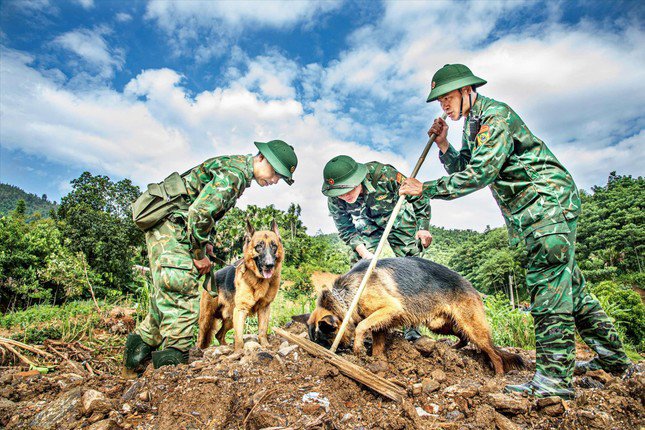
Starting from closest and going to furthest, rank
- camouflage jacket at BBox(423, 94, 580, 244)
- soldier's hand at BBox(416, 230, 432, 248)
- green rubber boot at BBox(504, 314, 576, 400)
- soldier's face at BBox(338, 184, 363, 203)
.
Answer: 1. green rubber boot at BBox(504, 314, 576, 400)
2. camouflage jacket at BBox(423, 94, 580, 244)
3. soldier's face at BBox(338, 184, 363, 203)
4. soldier's hand at BBox(416, 230, 432, 248)

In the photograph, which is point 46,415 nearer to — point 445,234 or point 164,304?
point 164,304

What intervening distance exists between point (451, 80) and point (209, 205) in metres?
2.86

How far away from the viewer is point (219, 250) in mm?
Result: 18016

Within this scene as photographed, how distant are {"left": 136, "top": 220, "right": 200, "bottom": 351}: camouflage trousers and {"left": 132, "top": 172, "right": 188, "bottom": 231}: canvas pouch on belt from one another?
0.44 ft

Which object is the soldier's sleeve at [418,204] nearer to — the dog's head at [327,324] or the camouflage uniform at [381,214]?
the camouflage uniform at [381,214]

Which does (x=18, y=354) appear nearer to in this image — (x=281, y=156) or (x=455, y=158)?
(x=281, y=156)

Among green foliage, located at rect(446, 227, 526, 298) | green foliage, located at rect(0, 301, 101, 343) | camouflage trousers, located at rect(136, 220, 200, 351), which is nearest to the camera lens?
camouflage trousers, located at rect(136, 220, 200, 351)

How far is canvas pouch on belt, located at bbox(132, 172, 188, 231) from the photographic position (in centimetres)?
411

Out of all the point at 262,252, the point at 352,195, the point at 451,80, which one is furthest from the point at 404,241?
the point at 451,80

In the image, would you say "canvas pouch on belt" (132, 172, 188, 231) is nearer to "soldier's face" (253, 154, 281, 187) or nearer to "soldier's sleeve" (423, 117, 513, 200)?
"soldier's face" (253, 154, 281, 187)

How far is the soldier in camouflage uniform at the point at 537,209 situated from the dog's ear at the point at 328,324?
1.67 metres

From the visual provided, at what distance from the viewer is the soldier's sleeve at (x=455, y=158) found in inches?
175

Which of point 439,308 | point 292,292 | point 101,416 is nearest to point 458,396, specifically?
point 439,308

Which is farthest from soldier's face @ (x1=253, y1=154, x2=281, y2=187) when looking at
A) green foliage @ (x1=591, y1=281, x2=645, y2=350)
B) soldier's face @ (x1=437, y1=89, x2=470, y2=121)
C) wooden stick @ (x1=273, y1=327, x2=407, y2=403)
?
green foliage @ (x1=591, y1=281, x2=645, y2=350)
